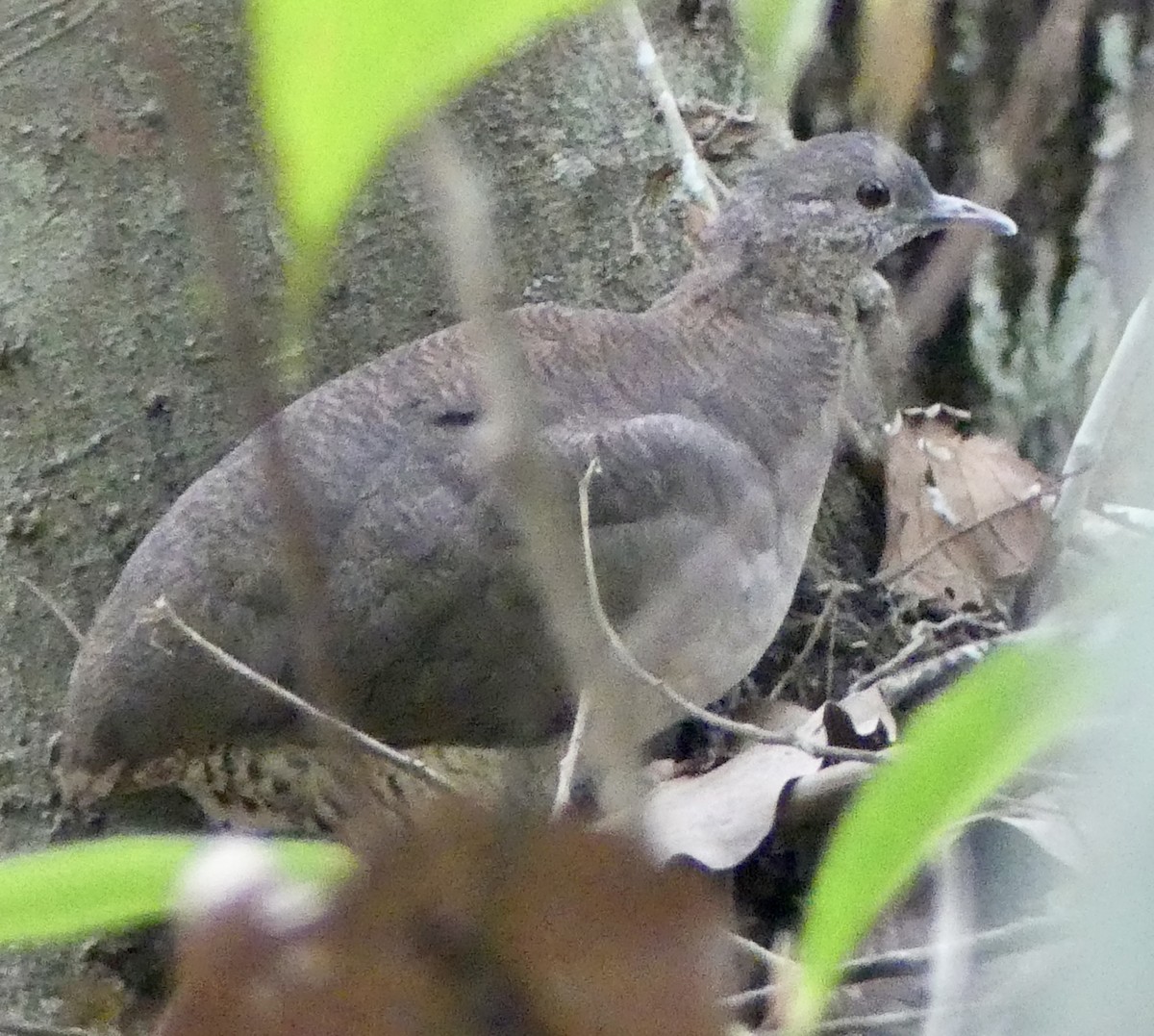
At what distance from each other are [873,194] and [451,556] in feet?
2.39

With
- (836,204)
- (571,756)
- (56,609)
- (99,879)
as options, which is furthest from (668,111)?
(99,879)

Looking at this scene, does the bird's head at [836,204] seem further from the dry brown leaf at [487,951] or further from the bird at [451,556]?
the dry brown leaf at [487,951]

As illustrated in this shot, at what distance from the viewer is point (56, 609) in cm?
157

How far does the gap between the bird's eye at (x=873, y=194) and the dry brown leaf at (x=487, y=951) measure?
1.65 m

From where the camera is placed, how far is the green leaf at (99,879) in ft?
1.28

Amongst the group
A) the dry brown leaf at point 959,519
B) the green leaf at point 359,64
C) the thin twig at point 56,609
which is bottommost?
the dry brown leaf at point 959,519

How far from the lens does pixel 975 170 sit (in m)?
2.21

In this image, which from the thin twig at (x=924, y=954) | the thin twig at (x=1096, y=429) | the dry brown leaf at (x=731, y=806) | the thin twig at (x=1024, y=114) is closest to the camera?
the thin twig at (x=924, y=954)

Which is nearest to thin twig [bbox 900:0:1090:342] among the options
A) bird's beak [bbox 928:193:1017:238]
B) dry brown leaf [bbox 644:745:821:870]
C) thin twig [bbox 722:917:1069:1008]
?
bird's beak [bbox 928:193:1017:238]

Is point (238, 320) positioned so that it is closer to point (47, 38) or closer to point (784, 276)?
point (47, 38)

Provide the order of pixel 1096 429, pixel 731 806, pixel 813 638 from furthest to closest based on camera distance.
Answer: pixel 813 638, pixel 1096 429, pixel 731 806

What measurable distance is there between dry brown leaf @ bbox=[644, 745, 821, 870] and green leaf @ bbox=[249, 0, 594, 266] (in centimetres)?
84

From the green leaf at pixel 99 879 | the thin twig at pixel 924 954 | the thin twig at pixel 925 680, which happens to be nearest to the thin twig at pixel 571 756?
the thin twig at pixel 924 954

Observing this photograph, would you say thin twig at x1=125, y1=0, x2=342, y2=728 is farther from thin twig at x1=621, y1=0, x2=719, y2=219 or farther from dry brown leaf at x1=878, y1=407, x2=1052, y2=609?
thin twig at x1=621, y1=0, x2=719, y2=219
